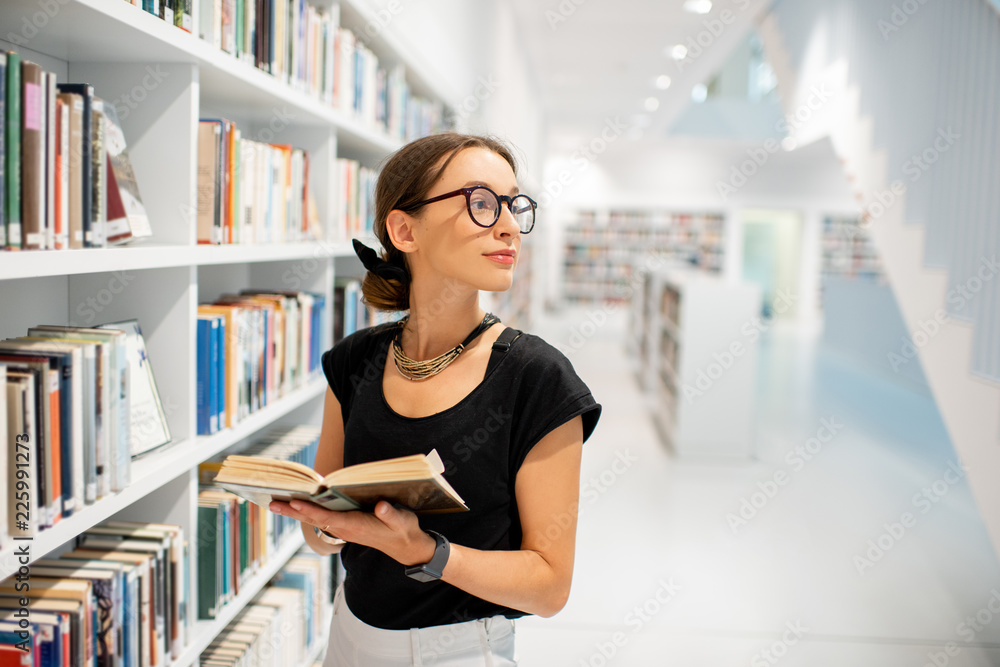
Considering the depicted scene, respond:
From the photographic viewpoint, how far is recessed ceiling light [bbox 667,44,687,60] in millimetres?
7846

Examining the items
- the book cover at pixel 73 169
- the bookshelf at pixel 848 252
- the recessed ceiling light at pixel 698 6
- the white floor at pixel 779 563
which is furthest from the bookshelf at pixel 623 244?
the book cover at pixel 73 169

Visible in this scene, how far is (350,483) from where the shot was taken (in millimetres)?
864

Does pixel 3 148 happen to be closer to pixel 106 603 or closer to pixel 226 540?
pixel 106 603

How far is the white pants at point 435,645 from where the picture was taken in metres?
1.13

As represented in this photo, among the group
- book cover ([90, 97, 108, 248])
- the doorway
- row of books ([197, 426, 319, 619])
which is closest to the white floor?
row of books ([197, 426, 319, 619])

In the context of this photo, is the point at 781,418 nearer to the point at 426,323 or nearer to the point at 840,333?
the point at 840,333

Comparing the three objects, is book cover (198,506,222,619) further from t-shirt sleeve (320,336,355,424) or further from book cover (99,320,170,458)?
t-shirt sleeve (320,336,355,424)

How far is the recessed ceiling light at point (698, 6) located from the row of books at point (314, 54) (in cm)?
409

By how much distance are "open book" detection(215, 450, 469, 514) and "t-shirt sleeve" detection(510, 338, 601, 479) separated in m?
0.15

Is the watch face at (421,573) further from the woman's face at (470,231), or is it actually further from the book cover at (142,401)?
the book cover at (142,401)

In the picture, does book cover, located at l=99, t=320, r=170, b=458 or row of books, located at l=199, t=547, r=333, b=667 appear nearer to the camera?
book cover, located at l=99, t=320, r=170, b=458

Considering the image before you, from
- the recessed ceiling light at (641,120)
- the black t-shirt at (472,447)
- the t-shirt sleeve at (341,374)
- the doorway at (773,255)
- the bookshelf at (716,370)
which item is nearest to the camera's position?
the black t-shirt at (472,447)

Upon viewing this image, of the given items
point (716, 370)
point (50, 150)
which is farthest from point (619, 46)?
point (50, 150)

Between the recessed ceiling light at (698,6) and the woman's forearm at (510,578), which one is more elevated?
the recessed ceiling light at (698,6)
